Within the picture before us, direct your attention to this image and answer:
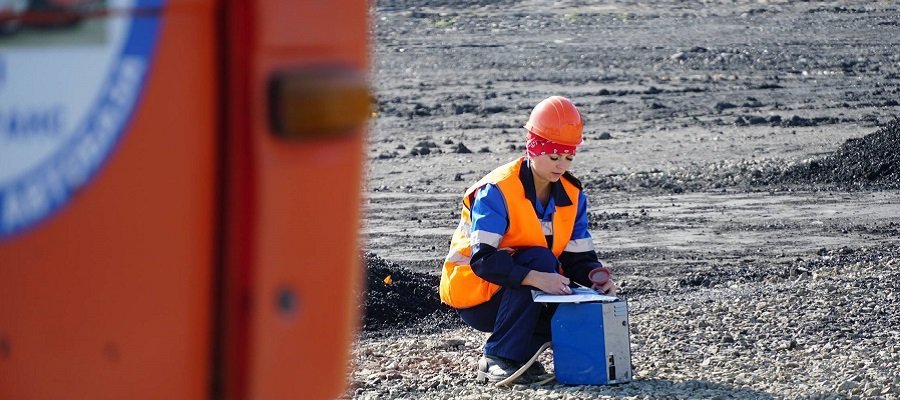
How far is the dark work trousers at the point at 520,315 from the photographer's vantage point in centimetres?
625

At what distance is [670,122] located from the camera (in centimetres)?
1756

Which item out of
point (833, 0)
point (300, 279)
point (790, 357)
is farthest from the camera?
point (833, 0)

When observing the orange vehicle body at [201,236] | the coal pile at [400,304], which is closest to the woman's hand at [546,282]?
the coal pile at [400,304]

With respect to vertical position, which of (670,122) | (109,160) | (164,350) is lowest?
(670,122)

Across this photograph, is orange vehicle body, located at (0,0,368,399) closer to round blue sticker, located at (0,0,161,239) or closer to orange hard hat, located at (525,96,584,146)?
round blue sticker, located at (0,0,161,239)

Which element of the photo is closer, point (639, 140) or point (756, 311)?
point (756, 311)

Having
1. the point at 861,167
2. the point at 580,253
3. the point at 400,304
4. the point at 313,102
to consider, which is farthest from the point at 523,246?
the point at 861,167

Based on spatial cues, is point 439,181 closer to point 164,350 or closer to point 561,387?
point 561,387

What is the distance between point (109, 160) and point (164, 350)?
1.16 ft

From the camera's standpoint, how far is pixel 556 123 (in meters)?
6.09

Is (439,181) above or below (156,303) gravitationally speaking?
below

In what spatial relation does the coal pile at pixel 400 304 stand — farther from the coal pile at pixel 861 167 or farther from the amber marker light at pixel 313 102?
the coal pile at pixel 861 167

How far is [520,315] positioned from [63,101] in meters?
3.99

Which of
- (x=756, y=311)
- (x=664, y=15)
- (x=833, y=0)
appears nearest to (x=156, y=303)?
(x=756, y=311)
